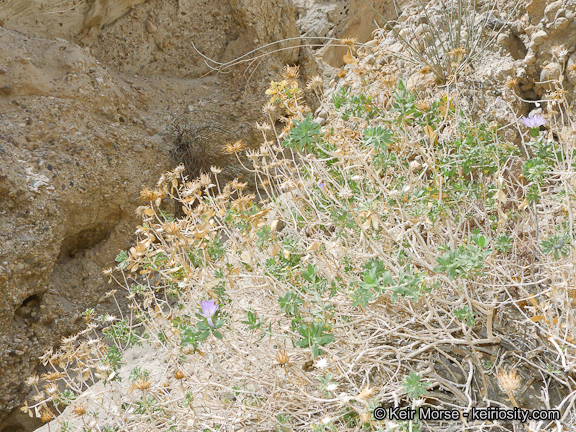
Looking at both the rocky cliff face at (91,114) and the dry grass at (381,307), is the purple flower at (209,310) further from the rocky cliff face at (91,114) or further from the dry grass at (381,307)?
the rocky cliff face at (91,114)

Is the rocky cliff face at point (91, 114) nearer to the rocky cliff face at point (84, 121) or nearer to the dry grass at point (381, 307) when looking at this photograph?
the rocky cliff face at point (84, 121)

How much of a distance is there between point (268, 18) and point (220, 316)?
3.24 metres

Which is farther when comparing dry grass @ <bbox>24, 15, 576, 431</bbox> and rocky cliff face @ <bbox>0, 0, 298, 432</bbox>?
rocky cliff face @ <bbox>0, 0, 298, 432</bbox>

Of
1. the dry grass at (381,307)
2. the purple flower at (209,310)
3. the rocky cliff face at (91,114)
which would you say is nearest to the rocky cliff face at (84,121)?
the rocky cliff face at (91,114)

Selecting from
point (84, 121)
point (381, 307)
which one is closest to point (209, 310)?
point (381, 307)

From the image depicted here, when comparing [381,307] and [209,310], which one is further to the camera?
[381,307]

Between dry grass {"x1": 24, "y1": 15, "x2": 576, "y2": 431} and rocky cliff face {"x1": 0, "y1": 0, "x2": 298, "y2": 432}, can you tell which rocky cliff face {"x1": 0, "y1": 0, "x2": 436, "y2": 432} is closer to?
rocky cliff face {"x1": 0, "y1": 0, "x2": 298, "y2": 432}

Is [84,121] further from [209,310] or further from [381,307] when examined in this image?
[381,307]

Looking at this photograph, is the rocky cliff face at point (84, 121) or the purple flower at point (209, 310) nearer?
the purple flower at point (209, 310)

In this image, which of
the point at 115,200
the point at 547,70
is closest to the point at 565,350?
the point at 547,70

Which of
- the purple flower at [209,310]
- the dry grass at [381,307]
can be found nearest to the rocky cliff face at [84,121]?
→ the dry grass at [381,307]

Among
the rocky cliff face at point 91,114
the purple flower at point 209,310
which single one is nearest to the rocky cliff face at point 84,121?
the rocky cliff face at point 91,114

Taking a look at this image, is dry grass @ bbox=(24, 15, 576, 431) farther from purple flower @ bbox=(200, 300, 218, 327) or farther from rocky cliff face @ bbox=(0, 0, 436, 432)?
rocky cliff face @ bbox=(0, 0, 436, 432)

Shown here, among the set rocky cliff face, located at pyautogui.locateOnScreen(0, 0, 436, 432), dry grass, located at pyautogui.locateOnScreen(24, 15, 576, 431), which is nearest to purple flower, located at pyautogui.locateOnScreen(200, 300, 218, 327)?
dry grass, located at pyautogui.locateOnScreen(24, 15, 576, 431)
